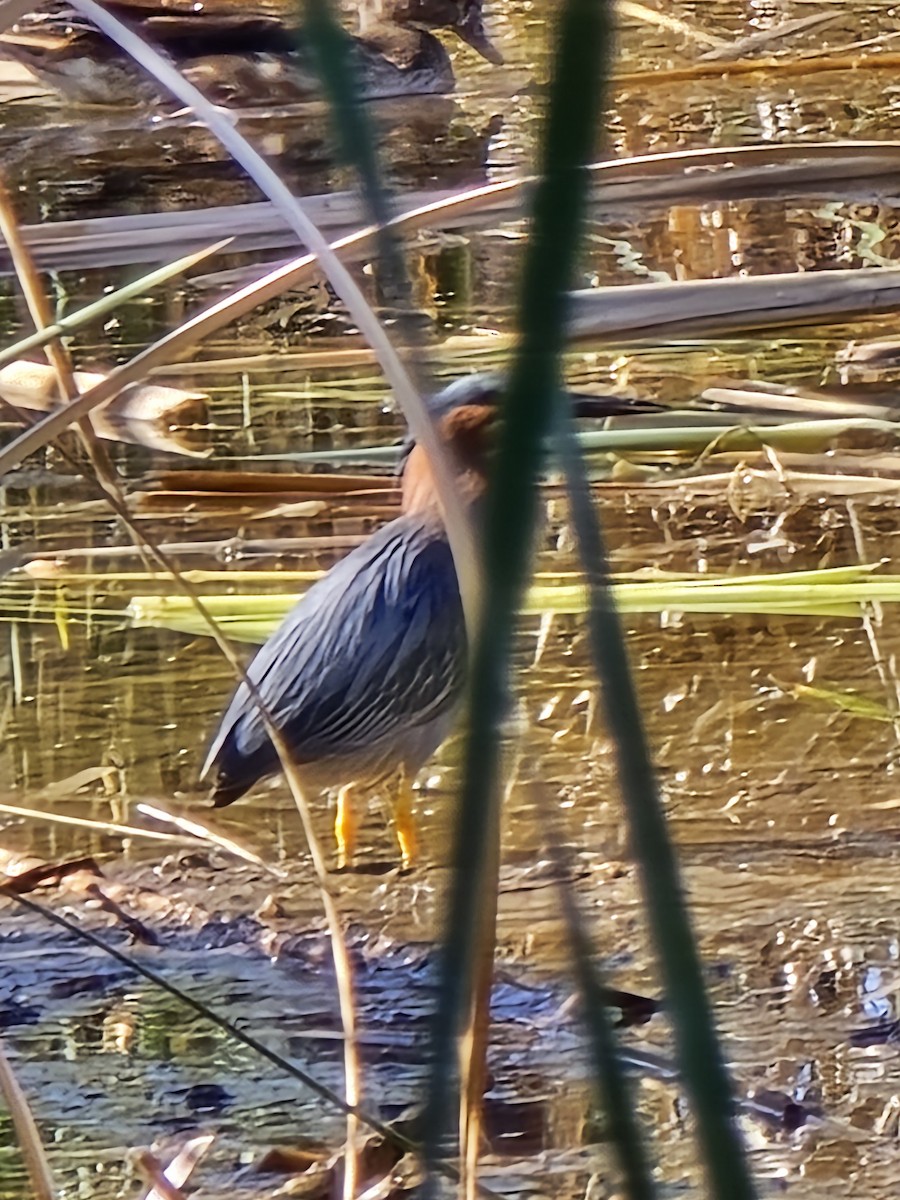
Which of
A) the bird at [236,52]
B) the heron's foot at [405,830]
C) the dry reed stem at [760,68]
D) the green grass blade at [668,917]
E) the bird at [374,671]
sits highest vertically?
the bird at [236,52]

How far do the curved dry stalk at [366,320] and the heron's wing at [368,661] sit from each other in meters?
0.54

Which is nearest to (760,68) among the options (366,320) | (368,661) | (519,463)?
(368,661)

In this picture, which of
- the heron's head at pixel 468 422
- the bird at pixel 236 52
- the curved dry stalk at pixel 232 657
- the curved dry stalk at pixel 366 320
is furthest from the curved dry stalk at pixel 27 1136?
the bird at pixel 236 52

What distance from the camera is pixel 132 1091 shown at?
0.81 meters

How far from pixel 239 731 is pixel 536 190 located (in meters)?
0.82

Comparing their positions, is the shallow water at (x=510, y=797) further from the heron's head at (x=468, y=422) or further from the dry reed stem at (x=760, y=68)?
the dry reed stem at (x=760, y=68)

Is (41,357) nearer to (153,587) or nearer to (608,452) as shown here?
(153,587)

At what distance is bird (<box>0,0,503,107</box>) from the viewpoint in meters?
1.92

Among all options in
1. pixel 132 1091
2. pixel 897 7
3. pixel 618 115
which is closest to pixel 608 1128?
pixel 132 1091

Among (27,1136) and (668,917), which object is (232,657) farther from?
(668,917)

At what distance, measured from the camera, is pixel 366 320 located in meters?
0.41

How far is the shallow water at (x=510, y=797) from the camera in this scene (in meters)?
0.80

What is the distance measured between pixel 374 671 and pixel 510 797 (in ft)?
0.43

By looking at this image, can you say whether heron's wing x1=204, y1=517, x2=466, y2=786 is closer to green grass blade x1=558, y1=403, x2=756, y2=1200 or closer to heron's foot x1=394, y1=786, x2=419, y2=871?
heron's foot x1=394, y1=786, x2=419, y2=871
